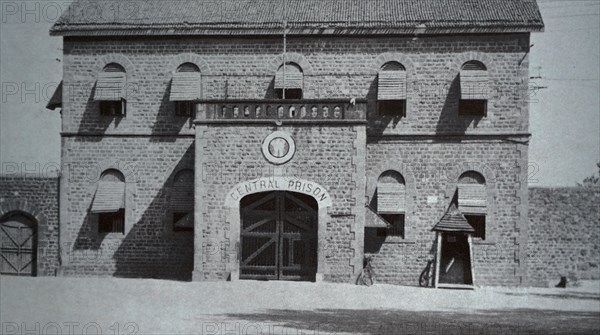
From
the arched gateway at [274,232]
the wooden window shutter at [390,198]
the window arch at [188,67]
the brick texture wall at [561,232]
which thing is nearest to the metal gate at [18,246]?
the window arch at [188,67]

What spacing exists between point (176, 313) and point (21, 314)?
338 cm

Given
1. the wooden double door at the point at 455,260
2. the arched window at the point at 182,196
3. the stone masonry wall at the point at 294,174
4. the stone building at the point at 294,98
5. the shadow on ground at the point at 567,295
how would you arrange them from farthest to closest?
the arched window at the point at 182,196
the wooden double door at the point at 455,260
the stone building at the point at 294,98
the stone masonry wall at the point at 294,174
the shadow on ground at the point at 567,295

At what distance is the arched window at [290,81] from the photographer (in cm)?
2744

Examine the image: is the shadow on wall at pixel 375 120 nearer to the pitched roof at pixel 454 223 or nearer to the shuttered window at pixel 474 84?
the shuttered window at pixel 474 84

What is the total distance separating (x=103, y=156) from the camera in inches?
1104

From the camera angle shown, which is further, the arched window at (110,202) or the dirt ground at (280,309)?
the arched window at (110,202)

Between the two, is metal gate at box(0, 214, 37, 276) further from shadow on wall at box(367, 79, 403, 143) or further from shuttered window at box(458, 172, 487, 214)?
shuttered window at box(458, 172, 487, 214)

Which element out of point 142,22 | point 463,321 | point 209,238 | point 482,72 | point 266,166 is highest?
point 142,22

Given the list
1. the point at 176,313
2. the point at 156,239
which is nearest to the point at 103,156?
the point at 156,239

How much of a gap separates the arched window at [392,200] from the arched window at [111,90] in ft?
31.9

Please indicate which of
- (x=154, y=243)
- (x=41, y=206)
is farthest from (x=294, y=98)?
(x=41, y=206)

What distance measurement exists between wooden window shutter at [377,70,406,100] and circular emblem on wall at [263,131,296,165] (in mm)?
4376

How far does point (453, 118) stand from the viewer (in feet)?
89.0

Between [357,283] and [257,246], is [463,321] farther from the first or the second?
[257,246]
